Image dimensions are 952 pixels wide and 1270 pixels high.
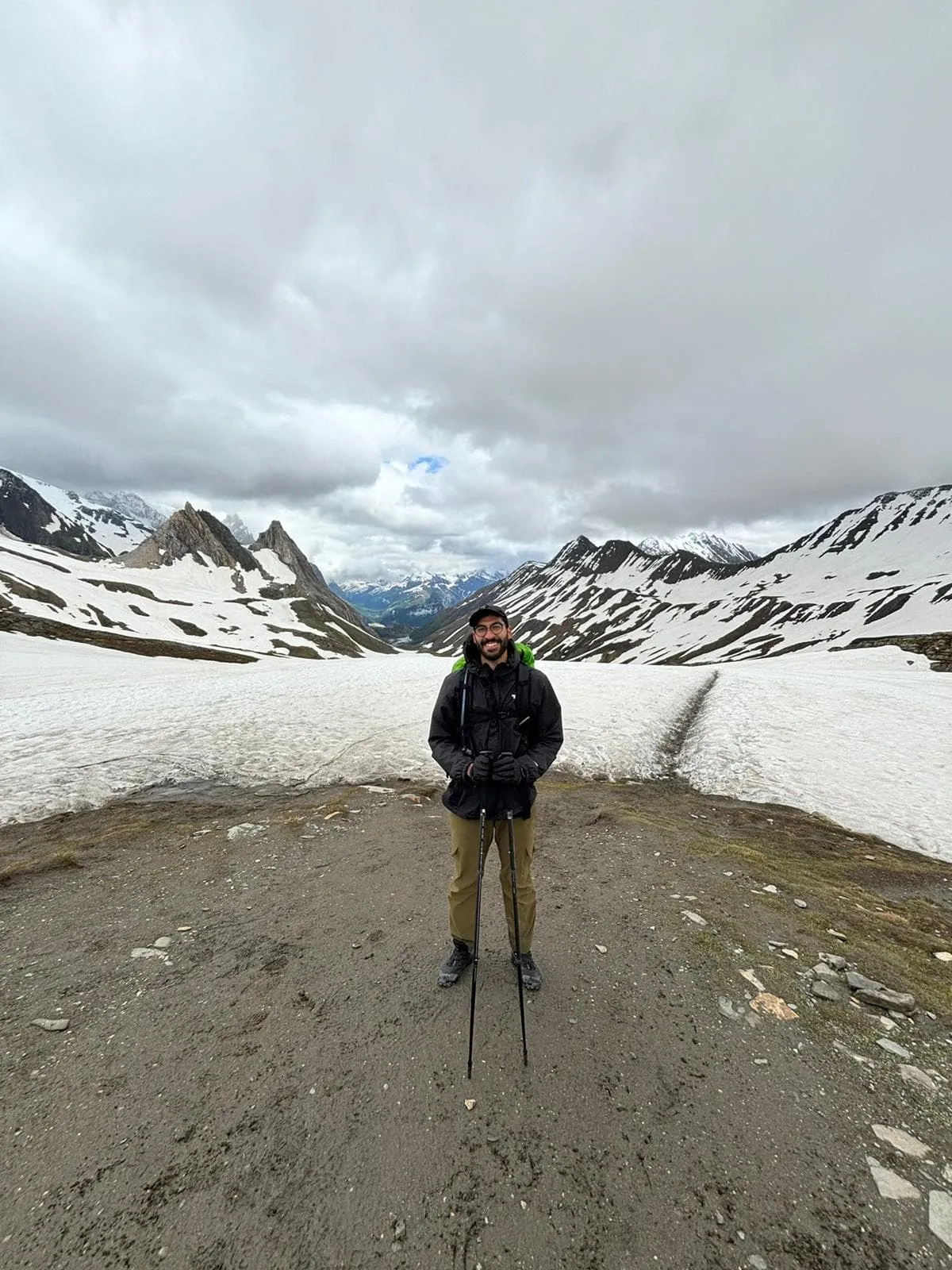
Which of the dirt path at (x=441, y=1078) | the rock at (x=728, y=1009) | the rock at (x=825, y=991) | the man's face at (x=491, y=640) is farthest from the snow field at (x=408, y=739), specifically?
the man's face at (x=491, y=640)

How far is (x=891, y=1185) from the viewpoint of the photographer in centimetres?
429

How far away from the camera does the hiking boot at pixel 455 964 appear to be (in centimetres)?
683

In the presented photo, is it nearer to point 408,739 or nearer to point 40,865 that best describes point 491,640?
point 40,865

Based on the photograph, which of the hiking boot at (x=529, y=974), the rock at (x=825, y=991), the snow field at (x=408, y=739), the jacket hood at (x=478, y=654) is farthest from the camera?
the snow field at (x=408, y=739)

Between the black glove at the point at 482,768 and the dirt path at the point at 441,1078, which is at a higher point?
the black glove at the point at 482,768

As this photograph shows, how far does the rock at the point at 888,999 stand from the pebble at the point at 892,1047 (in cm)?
59

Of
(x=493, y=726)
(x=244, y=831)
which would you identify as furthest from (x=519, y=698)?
(x=244, y=831)

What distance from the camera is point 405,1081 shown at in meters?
5.30

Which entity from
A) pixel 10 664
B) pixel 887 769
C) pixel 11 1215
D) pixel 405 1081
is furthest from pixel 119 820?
pixel 10 664

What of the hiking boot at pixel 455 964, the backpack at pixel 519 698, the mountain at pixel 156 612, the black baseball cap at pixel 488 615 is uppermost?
the mountain at pixel 156 612

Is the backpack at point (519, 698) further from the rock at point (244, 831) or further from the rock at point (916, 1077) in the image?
the rock at point (244, 831)

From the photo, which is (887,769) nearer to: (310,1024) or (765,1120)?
(765,1120)

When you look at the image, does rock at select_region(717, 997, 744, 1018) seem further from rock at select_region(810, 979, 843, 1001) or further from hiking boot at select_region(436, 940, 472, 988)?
hiking boot at select_region(436, 940, 472, 988)

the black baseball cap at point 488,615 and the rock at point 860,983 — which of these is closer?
the rock at point 860,983
